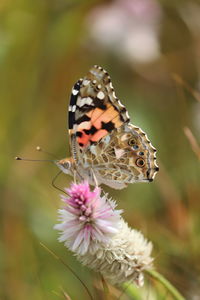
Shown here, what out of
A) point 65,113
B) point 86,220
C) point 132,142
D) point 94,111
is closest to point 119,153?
point 132,142

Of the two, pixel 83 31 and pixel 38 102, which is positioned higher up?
pixel 83 31

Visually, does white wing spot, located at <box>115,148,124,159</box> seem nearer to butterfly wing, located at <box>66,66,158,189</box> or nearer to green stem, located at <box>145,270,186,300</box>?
butterfly wing, located at <box>66,66,158,189</box>

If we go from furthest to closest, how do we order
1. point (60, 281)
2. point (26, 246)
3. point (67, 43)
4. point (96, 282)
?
point (67, 43) → point (26, 246) → point (60, 281) → point (96, 282)

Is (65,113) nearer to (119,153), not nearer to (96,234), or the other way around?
(119,153)

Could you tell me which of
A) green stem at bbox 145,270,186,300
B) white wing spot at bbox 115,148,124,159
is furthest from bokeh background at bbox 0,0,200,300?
white wing spot at bbox 115,148,124,159

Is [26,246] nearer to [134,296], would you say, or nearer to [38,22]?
[134,296]

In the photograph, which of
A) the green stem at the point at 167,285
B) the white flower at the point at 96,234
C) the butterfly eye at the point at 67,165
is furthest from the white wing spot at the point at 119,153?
the green stem at the point at 167,285

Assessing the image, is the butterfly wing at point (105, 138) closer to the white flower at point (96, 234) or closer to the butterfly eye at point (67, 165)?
the butterfly eye at point (67, 165)

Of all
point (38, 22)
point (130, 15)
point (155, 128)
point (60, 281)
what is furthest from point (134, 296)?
point (130, 15)
